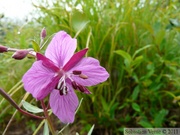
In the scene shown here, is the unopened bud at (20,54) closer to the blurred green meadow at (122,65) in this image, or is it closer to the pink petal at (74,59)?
the pink petal at (74,59)

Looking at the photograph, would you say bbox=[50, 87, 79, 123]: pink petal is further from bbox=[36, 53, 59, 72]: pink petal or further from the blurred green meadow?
the blurred green meadow

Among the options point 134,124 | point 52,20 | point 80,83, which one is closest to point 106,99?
point 134,124

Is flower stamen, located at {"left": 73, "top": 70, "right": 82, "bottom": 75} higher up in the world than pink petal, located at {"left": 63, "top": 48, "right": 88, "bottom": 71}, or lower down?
lower down

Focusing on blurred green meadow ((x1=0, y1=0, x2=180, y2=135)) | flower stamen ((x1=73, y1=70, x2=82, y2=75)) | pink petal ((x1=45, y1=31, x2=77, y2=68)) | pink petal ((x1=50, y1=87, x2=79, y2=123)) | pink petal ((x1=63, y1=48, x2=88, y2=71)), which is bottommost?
blurred green meadow ((x1=0, y1=0, x2=180, y2=135))

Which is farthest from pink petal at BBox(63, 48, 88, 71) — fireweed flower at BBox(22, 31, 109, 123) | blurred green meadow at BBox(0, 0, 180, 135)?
blurred green meadow at BBox(0, 0, 180, 135)

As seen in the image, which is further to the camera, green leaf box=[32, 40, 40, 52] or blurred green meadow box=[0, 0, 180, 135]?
blurred green meadow box=[0, 0, 180, 135]

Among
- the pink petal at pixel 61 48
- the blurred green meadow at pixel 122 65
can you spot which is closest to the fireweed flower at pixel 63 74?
the pink petal at pixel 61 48

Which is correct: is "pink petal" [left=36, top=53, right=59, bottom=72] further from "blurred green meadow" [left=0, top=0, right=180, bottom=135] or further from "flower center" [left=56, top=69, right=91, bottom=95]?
"blurred green meadow" [left=0, top=0, right=180, bottom=135]
